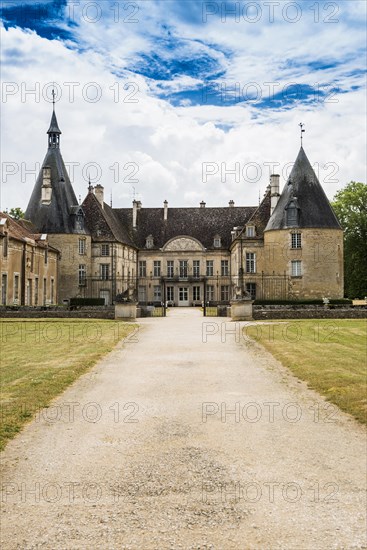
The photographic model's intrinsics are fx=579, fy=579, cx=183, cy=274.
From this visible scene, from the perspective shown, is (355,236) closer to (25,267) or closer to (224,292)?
(224,292)

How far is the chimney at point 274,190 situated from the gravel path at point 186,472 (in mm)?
35486

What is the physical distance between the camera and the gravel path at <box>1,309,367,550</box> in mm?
5047

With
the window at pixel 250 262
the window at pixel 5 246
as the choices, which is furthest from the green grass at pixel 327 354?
the window at pixel 250 262

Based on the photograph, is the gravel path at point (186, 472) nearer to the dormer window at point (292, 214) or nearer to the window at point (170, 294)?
the dormer window at point (292, 214)

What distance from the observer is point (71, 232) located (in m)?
43.3

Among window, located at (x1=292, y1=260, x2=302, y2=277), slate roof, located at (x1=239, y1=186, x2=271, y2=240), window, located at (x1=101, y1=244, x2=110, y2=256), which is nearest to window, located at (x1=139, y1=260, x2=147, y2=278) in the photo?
window, located at (x1=101, y1=244, x2=110, y2=256)

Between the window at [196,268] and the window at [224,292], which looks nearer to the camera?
the window at [224,292]

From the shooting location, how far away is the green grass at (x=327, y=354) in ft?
34.1

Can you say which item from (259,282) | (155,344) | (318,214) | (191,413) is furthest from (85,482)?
(259,282)

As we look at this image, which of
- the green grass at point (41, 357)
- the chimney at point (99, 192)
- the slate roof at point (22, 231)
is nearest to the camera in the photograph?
the green grass at point (41, 357)

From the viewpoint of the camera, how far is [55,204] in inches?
1699

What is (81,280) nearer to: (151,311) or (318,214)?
(151,311)

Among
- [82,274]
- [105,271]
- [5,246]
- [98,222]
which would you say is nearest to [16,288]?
[5,246]

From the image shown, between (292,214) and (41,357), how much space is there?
1101 inches
